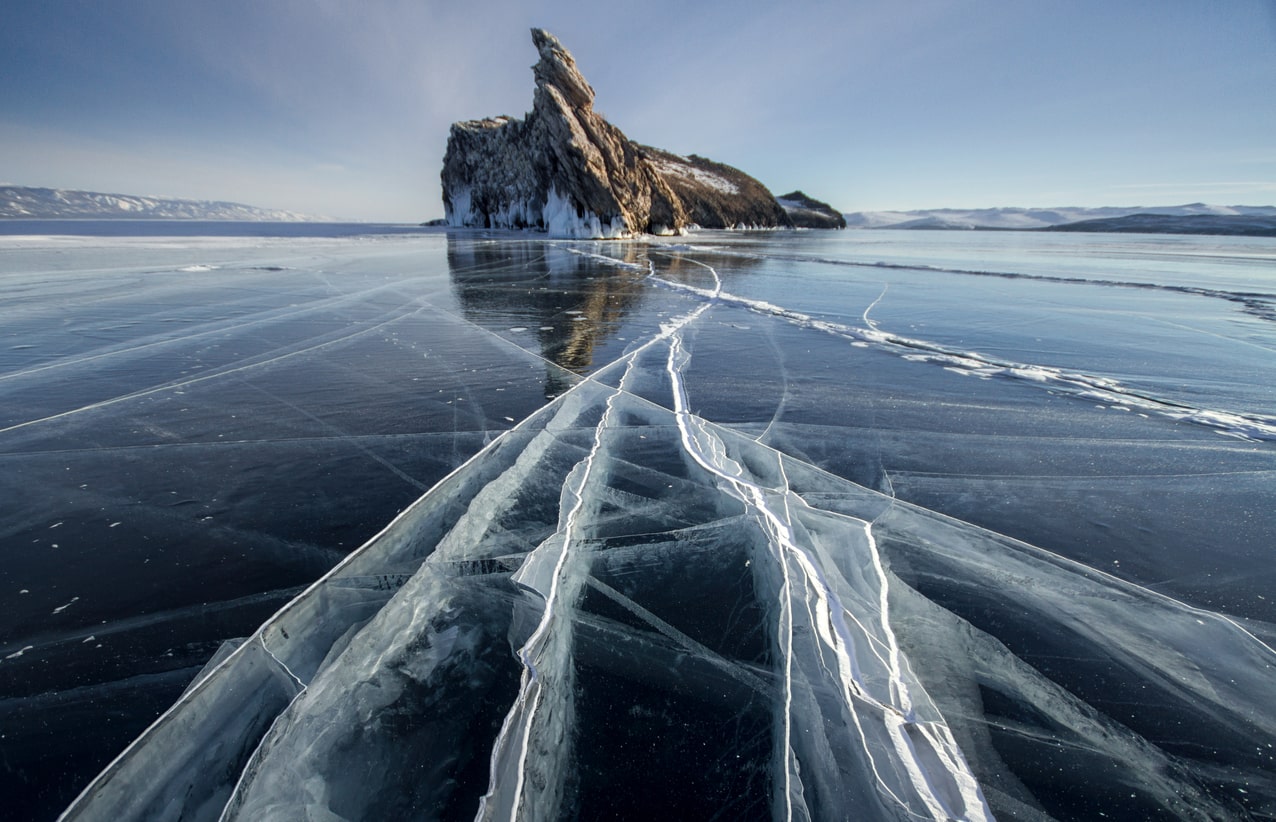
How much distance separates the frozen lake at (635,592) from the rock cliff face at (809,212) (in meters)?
124

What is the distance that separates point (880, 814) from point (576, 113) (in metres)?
48.7

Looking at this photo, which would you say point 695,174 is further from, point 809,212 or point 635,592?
point 635,592

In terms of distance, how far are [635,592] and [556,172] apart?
148 ft

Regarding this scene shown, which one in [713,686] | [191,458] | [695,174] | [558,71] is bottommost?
[713,686]

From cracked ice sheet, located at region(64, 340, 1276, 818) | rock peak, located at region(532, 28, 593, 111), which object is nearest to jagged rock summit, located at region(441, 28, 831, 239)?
rock peak, located at region(532, 28, 593, 111)

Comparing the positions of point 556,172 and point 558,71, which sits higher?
point 558,71

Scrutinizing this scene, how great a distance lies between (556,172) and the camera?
135ft

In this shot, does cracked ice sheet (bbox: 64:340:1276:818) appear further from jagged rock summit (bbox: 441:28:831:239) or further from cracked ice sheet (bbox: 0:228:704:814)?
jagged rock summit (bbox: 441:28:831:239)

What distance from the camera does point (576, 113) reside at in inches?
1628

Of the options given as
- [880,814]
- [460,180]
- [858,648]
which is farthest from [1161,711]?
[460,180]

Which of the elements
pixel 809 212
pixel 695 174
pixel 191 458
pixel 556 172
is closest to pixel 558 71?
pixel 556 172

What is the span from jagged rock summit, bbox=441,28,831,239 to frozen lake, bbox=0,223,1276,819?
130 feet

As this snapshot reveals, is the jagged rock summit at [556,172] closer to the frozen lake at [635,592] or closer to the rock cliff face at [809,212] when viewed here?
the frozen lake at [635,592]

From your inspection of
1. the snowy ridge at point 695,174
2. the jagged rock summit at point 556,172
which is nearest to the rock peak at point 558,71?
the jagged rock summit at point 556,172
